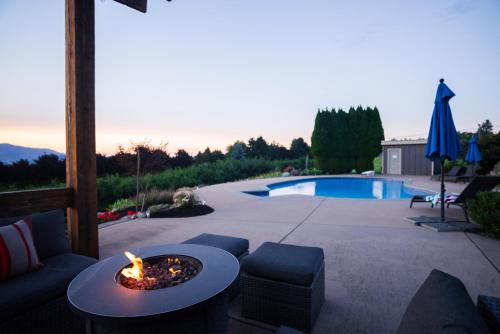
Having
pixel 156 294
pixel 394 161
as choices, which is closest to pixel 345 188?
pixel 394 161

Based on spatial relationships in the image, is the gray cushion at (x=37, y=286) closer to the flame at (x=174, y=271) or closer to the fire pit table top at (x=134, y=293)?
the fire pit table top at (x=134, y=293)

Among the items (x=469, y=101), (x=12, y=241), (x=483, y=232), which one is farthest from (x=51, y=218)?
(x=469, y=101)

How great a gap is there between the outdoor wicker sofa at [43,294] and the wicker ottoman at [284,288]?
1.28 meters

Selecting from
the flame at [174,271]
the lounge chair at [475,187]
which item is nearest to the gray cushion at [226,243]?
the flame at [174,271]

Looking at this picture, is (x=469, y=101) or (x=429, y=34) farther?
(x=469, y=101)

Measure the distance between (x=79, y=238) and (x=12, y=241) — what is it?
91cm

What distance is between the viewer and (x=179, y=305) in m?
1.16

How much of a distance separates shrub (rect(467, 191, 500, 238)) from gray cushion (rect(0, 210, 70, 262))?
5.61m

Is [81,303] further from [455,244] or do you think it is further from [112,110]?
[112,110]

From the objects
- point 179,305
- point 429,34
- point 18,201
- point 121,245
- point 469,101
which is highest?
point 429,34

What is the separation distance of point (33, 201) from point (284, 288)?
245cm

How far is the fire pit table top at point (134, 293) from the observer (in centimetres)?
114

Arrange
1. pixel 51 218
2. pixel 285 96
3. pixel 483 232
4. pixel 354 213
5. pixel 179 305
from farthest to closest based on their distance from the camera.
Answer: pixel 285 96
pixel 354 213
pixel 483 232
pixel 51 218
pixel 179 305

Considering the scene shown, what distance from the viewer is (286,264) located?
197 cm
